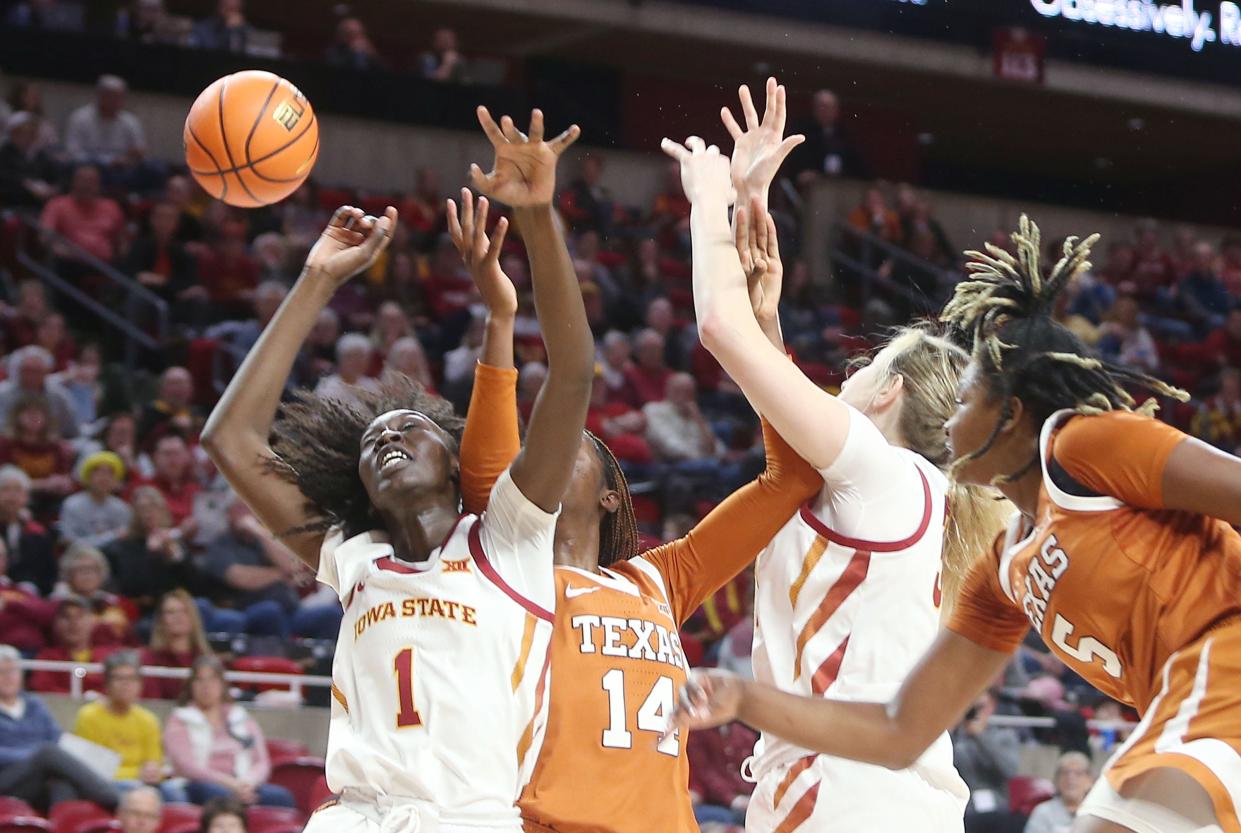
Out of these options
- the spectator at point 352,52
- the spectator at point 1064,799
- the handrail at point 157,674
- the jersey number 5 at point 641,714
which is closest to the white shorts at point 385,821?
the jersey number 5 at point 641,714

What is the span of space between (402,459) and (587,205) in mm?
9939

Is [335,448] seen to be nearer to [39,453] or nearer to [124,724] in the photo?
[124,724]

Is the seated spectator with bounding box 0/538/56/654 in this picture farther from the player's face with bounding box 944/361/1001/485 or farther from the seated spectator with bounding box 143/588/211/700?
the player's face with bounding box 944/361/1001/485

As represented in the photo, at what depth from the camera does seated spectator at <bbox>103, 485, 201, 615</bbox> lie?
832 centimetres

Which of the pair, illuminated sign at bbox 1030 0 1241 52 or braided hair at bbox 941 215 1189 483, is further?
illuminated sign at bbox 1030 0 1241 52

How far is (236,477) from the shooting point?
3699 millimetres

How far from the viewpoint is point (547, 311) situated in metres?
3.32

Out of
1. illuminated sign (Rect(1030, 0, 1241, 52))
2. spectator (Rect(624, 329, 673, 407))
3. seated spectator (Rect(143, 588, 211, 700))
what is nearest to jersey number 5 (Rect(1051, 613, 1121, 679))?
seated spectator (Rect(143, 588, 211, 700))

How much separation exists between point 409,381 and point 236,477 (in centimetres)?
59

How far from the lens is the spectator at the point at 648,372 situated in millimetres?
11359

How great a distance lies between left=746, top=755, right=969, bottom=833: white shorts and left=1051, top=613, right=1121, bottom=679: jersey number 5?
605 millimetres

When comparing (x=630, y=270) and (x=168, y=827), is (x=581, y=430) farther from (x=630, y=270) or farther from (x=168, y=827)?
(x=630, y=270)

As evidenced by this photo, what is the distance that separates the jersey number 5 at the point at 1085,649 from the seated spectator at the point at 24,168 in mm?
9910

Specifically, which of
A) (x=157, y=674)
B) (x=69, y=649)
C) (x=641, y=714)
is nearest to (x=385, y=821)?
(x=641, y=714)
